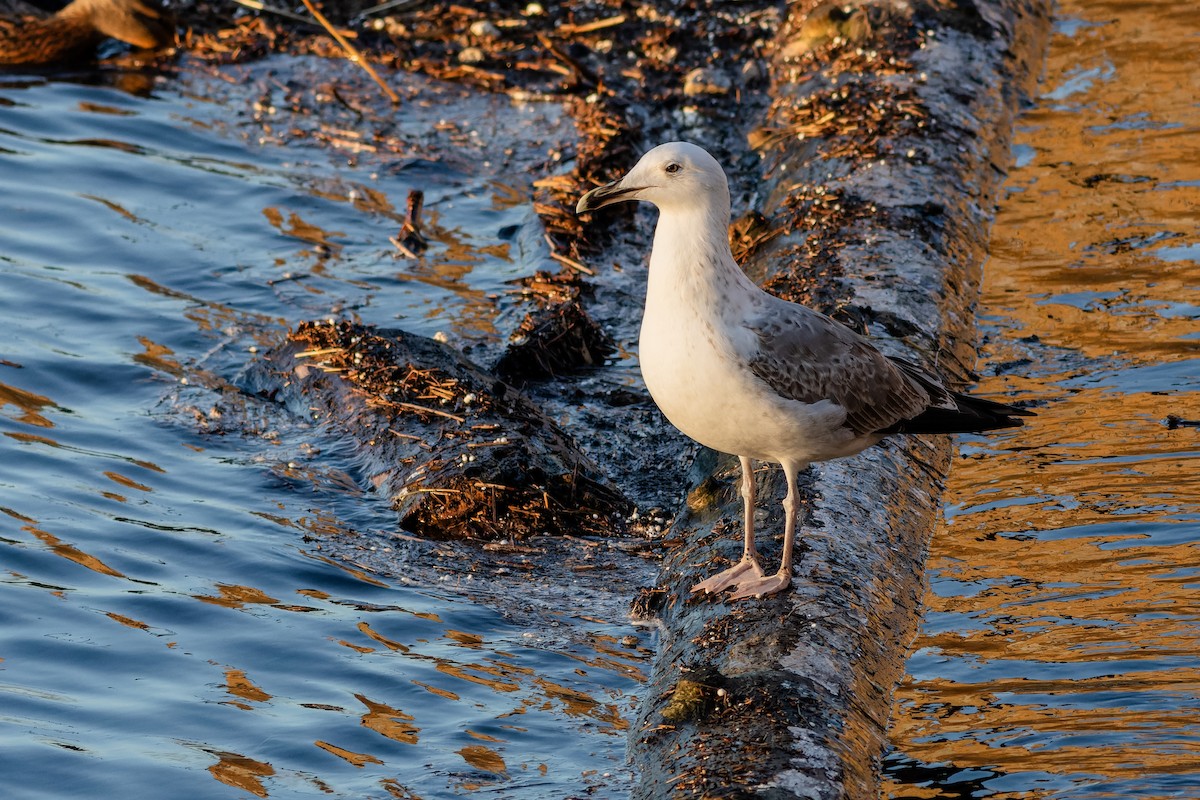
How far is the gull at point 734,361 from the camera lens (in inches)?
200

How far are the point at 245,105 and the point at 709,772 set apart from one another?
9.29 m

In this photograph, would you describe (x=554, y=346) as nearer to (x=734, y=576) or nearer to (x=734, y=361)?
(x=734, y=576)

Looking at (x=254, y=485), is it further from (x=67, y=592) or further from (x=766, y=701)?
(x=766, y=701)

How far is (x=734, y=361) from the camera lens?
5.05 meters

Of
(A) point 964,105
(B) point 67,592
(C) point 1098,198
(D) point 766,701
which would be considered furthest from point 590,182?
(D) point 766,701

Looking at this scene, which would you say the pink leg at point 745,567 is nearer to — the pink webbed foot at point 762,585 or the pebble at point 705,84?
the pink webbed foot at point 762,585

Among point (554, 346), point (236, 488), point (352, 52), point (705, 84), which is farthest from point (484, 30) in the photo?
point (236, 488)

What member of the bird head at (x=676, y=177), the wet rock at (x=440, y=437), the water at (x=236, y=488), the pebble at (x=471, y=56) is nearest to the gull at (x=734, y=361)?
the bird head at (x=676, y=177)

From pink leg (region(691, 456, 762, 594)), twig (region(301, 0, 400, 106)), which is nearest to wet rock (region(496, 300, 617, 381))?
twig (region(301, 0, 400, 106))

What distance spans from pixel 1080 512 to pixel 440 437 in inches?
120

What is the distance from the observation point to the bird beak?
17.6 ft

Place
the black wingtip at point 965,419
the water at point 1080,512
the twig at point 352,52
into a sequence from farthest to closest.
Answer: the twig at point 352,52 → the black wingtip at point 965,419 → the water at point 1080,512

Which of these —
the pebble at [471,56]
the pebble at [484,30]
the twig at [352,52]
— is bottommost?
the twig at [352,52]

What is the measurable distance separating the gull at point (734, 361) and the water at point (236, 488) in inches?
42.9
